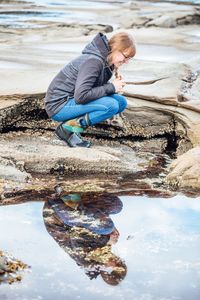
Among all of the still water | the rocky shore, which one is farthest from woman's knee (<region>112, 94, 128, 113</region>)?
the still water

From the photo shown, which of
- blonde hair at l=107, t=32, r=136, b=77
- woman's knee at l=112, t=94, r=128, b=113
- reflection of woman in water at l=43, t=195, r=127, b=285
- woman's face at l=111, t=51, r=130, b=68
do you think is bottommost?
reflection of woman in water at l=43, t=195, r=127, b=285

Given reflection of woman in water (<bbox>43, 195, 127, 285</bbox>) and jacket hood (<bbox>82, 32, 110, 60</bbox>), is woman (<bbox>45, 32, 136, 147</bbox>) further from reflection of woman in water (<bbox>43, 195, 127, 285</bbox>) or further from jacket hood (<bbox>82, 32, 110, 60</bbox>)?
reflection of woman in water (<bbox>43, 195, 127, 285</bbox>)

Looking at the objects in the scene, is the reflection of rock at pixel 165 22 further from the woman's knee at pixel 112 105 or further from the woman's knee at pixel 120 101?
the woman's knee at pixel 112 105

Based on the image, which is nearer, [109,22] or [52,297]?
[52,297]

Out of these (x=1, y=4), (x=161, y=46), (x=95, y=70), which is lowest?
(x=1, y=4)

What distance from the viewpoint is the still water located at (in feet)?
12.8

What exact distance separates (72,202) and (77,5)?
1590cm

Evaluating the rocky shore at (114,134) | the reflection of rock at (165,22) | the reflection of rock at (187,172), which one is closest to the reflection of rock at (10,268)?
the rocky shore at (114,134)

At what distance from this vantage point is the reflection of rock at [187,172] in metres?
5.80

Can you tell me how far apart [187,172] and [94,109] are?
105 cm

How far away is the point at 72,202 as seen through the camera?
529cm

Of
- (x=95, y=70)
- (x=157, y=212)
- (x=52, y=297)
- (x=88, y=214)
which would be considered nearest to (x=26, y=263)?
(x=52, y=297)

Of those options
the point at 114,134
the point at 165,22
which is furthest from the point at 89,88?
the point at 165,22

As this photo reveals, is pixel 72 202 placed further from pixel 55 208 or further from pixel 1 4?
pixel 1 4
